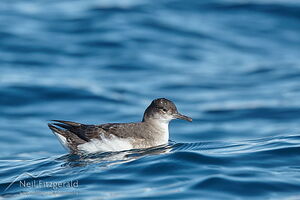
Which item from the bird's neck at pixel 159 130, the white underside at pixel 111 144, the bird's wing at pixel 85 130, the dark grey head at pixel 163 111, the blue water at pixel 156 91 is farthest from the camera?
the dark grey head at pixel 163 111

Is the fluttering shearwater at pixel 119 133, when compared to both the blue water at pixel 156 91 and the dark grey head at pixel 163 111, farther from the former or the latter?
the blue water at pixel 156 91

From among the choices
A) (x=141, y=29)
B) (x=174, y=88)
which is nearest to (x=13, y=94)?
(x=174, y=88)

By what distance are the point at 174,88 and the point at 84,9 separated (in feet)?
19.9

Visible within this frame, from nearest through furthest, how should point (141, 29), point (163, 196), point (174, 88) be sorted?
point (163, 196) < point (174, 88) < point (141, 29)

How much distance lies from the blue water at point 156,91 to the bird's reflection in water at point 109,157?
0.03 m

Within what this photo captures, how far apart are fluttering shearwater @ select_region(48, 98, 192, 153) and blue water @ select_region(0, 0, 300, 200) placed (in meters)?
0.21

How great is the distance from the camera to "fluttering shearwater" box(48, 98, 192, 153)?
8953 mm

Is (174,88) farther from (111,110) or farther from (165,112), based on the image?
(165,112)

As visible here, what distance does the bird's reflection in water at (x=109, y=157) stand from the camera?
8266mm

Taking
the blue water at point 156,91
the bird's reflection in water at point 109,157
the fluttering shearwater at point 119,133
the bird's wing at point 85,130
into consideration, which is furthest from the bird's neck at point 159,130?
the bird's wing at point 85,130

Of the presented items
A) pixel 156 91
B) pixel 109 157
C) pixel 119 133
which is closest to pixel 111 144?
pixel 119 133

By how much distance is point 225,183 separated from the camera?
6938mm

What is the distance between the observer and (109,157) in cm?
857

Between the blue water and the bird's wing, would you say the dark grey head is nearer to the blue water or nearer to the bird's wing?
the blue water
